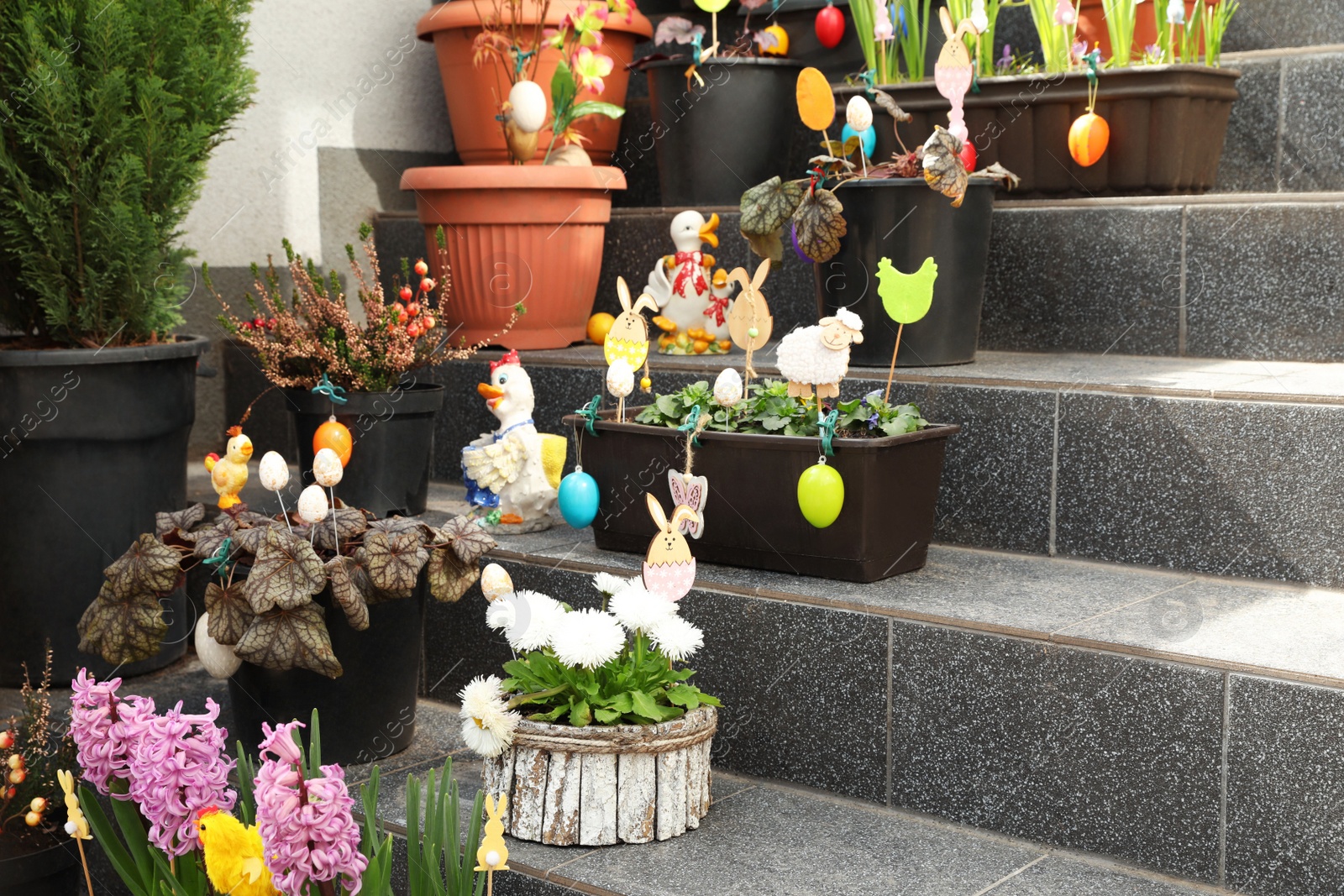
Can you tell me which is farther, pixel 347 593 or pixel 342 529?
pixel 342 529

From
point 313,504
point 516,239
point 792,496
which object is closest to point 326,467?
point 313,504

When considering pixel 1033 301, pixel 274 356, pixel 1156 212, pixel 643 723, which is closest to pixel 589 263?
pixel 274 356

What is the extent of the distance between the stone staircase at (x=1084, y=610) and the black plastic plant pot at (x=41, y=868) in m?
0.46

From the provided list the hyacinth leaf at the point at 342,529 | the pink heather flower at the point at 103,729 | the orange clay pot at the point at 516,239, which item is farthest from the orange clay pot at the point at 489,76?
the pink heather flower at the point at 103,729

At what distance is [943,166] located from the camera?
1.95m

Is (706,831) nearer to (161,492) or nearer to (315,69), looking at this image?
(161,492)

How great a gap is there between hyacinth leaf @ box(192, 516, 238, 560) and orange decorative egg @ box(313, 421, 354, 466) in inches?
16.1

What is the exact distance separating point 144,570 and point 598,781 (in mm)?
661

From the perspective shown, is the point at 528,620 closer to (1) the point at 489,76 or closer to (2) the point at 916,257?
(2) the point at 916,257

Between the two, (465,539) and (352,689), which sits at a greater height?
(465,539)

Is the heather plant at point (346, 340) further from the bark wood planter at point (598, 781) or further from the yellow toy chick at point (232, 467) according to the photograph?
the bark wood planter at point (598, 781)

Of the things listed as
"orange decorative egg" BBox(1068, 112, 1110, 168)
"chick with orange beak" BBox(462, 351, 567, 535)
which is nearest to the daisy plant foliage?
"chick with orange beak" BBox(462, 351, 567, 535)

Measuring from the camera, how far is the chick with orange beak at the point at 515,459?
2.20 meters

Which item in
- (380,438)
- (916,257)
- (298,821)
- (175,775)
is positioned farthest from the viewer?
(380,438)
